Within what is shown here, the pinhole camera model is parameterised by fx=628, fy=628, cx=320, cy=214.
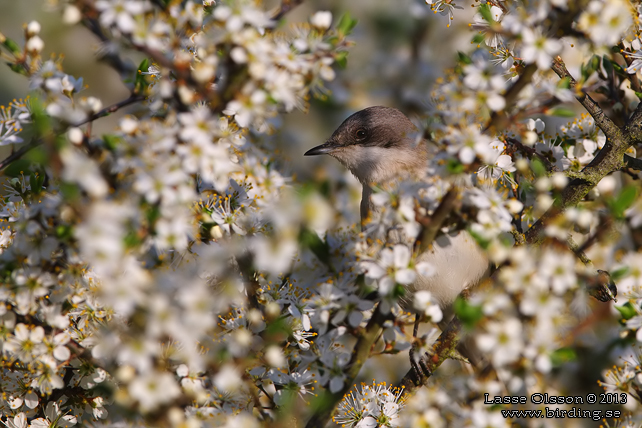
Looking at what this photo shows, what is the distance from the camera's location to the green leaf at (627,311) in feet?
7.50

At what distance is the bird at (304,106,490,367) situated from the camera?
3.83 m

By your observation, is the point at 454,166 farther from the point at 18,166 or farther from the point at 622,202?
the point at 18,166

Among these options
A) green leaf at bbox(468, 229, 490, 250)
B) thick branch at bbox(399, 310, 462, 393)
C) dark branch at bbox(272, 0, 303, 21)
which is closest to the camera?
green leaf at bbox(468, 229, 490, 250)

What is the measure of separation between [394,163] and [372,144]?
1.12ft

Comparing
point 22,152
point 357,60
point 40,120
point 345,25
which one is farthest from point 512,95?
point 357,60

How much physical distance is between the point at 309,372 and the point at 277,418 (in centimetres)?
39

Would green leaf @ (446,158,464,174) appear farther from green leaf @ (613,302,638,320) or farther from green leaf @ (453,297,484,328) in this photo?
green leaf @ (613,302,638,320)

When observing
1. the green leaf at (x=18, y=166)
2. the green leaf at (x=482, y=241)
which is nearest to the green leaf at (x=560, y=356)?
the green leaf at (x=482, y=241)

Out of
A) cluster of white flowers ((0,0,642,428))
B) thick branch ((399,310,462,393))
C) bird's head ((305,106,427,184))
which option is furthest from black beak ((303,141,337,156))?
thick branch ((399,310,462,393))

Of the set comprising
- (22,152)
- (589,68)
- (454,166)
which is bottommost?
(22,152)

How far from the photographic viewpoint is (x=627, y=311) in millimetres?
2289

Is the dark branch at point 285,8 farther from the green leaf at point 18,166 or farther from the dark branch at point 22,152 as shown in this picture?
the green leaf at point 18,166

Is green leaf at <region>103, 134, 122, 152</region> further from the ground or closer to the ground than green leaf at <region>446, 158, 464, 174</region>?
further from the ground

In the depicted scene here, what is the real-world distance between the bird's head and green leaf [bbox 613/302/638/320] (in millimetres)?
2287
